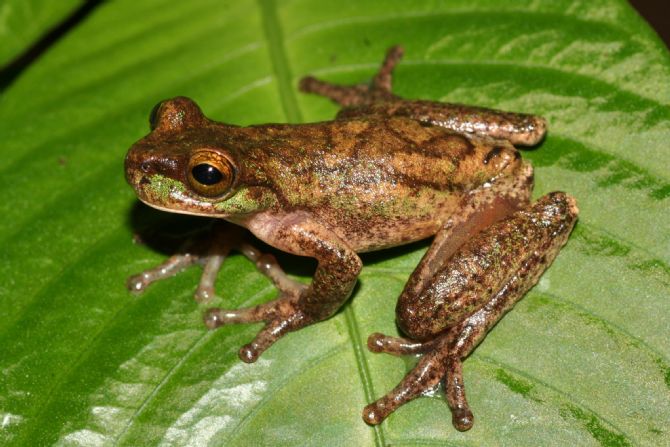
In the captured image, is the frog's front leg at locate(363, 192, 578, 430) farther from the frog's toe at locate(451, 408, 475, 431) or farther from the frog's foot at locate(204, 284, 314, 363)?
the frog's foot at locate(204, 284, 314, 363)

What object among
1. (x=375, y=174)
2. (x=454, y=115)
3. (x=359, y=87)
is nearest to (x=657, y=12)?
(x=359, y=87)

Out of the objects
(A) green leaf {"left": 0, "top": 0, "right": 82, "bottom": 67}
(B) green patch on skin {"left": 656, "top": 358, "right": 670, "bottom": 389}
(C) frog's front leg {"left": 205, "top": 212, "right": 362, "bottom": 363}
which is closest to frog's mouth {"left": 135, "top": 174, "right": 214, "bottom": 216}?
(C) frog's front leg {"left": 205, "top": 212, "right": 362, "bottom": 363}

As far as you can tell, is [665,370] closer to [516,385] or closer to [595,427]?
[595,427]

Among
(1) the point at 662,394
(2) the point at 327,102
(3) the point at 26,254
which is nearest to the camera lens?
(1) the point at 662,394

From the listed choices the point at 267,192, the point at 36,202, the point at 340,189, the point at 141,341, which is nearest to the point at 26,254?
the point at 36,202

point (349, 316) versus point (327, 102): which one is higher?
point (327, 102)

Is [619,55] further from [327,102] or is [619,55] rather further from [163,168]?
[163,168]

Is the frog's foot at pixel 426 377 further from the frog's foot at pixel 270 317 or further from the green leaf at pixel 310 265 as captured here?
the frog's foot at pixel 270 317
